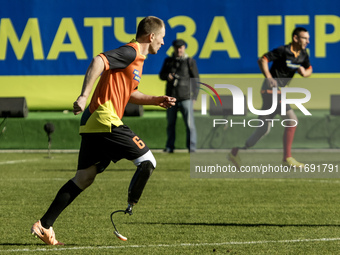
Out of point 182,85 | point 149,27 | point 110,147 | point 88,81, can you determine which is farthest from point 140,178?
point 182,85

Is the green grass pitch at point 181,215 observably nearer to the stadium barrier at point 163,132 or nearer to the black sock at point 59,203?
the black sock at point 59,203

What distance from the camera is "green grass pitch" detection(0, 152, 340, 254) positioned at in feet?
21.0

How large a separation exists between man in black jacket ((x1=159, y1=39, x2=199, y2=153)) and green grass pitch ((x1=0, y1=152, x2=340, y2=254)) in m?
3.06

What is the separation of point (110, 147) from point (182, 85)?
9.47 meters

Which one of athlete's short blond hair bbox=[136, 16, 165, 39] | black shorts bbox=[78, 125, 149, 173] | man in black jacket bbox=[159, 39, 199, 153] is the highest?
athlete's short blond hair bbox=[136, 16, 165, 39]

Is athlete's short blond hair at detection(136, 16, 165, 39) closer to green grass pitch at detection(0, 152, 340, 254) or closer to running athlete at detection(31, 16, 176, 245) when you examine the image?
running athlete at detection(31, 16, 176, 245)

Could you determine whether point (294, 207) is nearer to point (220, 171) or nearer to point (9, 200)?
point (9, 200)

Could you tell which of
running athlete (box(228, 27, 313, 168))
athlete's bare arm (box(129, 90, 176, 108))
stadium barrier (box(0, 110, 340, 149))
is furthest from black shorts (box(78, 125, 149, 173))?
stadium barrier (box(0, 110, 340, 149))

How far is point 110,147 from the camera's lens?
6.43 m

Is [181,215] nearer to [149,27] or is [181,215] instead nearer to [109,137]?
[109,137]

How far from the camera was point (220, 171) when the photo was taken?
530 inches

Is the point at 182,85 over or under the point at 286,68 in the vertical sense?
under

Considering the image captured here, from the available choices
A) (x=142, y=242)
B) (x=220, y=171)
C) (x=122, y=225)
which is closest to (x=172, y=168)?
(x=220, y=171)

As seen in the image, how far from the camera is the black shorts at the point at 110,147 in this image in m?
6.40
